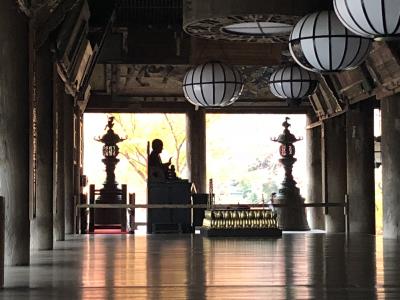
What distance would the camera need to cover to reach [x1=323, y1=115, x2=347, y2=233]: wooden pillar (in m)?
12.2

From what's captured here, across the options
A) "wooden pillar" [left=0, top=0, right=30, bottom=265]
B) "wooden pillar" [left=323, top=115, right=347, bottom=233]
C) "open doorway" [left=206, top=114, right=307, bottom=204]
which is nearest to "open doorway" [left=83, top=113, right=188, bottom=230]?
"open doorway" [left=206, top=114, right=307, bottom=204]

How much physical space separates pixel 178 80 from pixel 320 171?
8.74 feet

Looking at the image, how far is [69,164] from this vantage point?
1066cm

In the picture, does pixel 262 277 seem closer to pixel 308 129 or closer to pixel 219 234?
pixel 219 234

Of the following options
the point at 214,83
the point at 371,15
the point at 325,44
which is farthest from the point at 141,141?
the point at 371,15

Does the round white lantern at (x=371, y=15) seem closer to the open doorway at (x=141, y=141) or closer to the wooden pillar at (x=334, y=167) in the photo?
the wooden pillar at (x=334, y=167)

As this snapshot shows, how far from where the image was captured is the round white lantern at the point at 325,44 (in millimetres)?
6055

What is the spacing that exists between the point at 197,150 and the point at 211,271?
751 cm

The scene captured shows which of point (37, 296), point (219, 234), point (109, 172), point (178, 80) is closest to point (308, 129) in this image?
point (178, 80)

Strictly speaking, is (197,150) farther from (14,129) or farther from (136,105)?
(14,129)

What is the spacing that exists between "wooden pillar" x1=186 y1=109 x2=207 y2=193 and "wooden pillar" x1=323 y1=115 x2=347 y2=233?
1.86 meters

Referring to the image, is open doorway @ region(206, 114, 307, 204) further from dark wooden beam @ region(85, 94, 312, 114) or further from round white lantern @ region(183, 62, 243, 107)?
round white lantern @ region(183, 62, 243, 107)

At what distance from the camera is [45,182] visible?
7.72 m

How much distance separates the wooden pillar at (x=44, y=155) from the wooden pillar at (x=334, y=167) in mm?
5557
